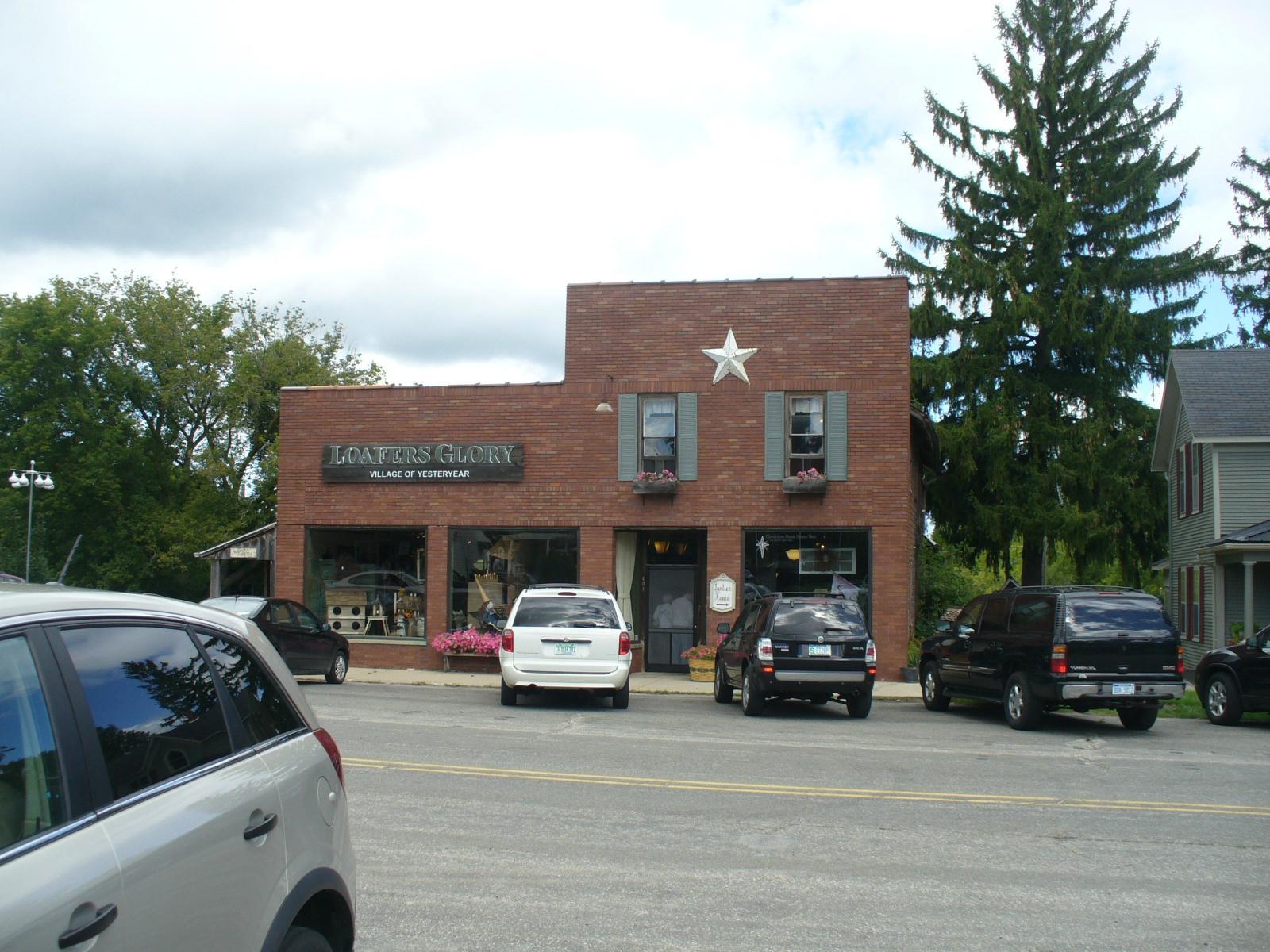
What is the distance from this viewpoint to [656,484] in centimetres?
2380

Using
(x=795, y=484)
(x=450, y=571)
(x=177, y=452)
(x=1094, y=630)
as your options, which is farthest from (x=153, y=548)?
(x=1094, y=630)

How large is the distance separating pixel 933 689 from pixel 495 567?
32.8 feet

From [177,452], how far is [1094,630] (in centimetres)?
4899

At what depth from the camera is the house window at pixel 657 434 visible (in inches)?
958

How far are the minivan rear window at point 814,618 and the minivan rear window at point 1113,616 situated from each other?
9.65ft

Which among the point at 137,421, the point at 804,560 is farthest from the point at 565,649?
the point at 137,421

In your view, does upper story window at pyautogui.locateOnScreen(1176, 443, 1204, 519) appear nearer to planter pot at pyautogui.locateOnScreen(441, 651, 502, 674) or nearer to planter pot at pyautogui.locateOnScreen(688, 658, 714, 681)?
planter pot at pyautogui.locateOnScreen(688, 658, 714, 681)

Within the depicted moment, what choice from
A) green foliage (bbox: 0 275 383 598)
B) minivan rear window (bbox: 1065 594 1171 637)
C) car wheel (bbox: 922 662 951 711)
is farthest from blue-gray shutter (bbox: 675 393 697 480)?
green foliage (bbox: 0 275 383 598)

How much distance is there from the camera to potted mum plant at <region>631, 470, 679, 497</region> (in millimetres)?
23797

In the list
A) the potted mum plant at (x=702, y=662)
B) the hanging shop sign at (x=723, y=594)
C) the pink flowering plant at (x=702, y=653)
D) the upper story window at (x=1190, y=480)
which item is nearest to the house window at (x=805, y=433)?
the hanging shop sign at (x=723, y=594)

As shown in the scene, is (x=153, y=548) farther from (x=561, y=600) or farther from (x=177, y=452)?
(x=561, y=600)

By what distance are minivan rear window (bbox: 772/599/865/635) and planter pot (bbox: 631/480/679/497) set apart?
6962 millimetres

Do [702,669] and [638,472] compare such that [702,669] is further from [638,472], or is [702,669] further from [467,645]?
[467,645]

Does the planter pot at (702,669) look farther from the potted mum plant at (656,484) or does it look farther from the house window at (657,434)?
→ the house window at (657,434)
